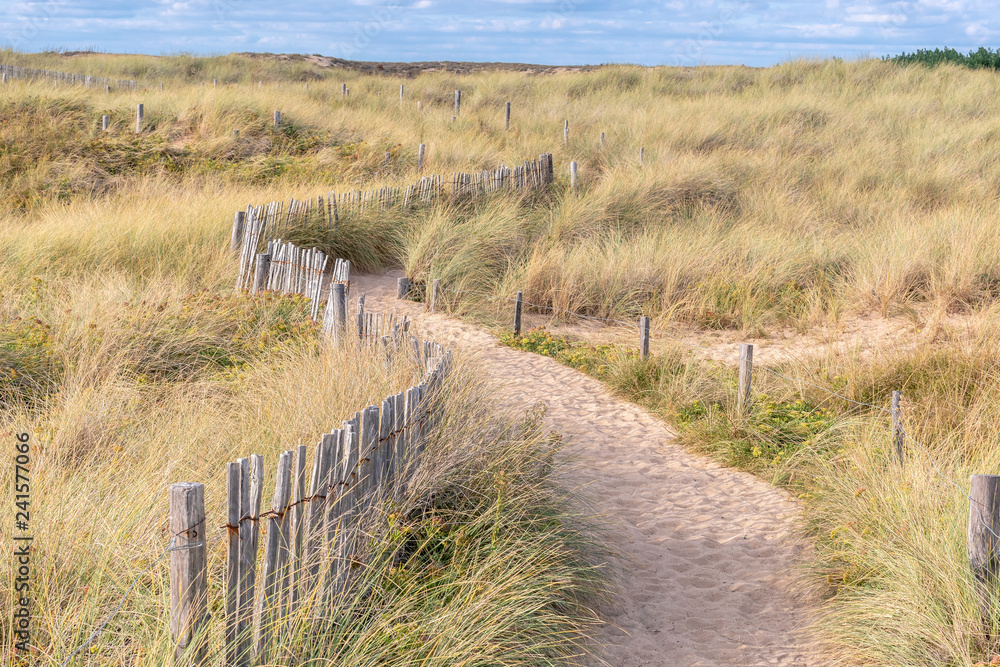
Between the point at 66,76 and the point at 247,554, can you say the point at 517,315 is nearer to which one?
the point at 247,554

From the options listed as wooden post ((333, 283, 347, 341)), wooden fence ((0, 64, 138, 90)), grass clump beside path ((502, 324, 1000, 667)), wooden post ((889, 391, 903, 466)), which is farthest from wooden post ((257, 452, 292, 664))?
wooden fence ((0, 64, 138, 90))

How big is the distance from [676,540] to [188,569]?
3.18 m

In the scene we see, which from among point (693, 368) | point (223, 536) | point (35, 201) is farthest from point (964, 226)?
point (35, 201)

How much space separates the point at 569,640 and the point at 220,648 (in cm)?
142

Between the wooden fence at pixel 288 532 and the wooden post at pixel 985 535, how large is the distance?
229 centimetres

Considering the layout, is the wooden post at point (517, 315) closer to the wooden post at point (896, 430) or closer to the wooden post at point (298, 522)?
the wooden post at point (896, 430)

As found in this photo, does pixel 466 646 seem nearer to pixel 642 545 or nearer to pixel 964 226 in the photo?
pixel 642 545

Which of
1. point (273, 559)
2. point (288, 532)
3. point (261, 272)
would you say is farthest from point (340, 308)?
point (273, 559)

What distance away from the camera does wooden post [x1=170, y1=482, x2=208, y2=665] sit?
2.14 m

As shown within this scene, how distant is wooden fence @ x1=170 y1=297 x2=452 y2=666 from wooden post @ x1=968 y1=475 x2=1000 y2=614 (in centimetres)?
229

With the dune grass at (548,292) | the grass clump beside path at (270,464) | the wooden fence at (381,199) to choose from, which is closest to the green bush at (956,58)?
the dune grass at (548,292)

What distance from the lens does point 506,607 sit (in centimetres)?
301

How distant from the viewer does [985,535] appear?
3113 mm

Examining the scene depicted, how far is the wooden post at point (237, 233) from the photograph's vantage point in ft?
28.2
